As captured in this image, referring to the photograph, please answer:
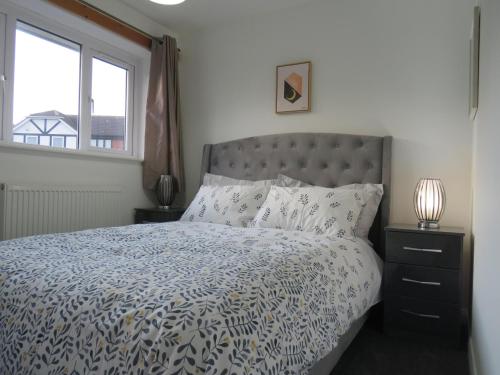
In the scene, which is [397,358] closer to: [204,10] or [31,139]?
[31,139]

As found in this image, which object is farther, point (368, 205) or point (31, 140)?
point (31, 140)

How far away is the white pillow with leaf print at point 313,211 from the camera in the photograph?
2191 millimetres

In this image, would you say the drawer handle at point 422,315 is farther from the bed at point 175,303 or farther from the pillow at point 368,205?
the pillow at point 368,205

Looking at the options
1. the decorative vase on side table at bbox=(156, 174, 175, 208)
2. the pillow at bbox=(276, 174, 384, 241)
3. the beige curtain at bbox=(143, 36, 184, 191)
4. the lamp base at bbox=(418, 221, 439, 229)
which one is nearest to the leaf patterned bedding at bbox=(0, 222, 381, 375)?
the pillow at bbox=(276, 174, 384, 241)

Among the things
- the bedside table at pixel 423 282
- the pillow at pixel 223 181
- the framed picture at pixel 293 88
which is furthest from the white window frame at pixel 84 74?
the bedside table at pixel 423 282

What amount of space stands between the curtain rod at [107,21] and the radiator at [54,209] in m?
1.28

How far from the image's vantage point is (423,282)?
2.07 meters

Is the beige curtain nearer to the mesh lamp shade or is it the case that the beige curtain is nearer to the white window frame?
the white window frame

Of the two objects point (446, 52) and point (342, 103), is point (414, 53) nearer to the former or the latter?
point (446, 52)

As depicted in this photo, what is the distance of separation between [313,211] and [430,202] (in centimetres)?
74

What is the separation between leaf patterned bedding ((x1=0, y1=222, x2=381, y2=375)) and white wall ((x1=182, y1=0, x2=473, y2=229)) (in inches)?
53.8

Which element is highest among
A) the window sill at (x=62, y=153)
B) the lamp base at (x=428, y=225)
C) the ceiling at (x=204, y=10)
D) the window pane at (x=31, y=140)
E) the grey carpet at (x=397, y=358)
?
the ceiling at (x=204, y=10)

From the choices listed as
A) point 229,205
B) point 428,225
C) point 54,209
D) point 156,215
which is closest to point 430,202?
point 428,225

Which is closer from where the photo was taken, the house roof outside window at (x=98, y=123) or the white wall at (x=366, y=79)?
the white wall at (x=366, y=79)
